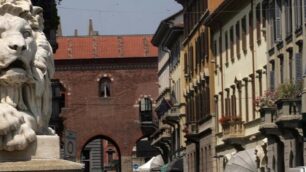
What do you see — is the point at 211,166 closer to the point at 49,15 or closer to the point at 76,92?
the point at 49,15

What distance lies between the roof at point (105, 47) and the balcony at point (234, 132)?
203 ft

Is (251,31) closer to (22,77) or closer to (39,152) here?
(39,152)

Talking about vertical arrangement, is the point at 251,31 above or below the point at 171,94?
below

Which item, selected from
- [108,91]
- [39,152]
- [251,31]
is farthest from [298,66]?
[108,91]

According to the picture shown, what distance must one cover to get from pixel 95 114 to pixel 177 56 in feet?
105

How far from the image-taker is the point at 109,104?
407ft

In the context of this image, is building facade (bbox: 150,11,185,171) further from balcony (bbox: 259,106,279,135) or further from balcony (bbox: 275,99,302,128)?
balcony (bbox: 275,99,302,128)

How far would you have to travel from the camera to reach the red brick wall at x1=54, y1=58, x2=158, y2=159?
123188 mm

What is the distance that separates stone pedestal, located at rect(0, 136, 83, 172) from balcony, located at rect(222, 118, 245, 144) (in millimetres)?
51267

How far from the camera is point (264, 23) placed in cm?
5478

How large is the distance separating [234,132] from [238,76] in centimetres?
267

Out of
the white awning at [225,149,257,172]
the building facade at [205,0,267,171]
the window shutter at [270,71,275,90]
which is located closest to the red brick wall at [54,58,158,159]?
the building facade at [205,0,267,171]

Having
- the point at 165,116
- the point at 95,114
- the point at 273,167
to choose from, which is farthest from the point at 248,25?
the point at 95,114

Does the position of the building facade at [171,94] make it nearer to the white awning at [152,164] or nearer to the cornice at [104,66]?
the white awning at [152,164]
